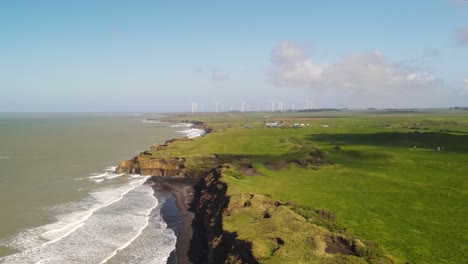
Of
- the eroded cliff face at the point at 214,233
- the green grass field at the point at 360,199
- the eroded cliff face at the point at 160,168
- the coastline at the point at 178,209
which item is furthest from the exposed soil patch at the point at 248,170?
the eroded cliff face at the point at 160,168

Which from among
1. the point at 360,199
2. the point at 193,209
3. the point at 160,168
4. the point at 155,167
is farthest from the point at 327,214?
the point at 155,167

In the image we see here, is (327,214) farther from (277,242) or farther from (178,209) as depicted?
(178,209)

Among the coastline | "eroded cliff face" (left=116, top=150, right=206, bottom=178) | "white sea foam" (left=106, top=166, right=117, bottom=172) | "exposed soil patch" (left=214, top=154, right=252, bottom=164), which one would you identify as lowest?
the coastline

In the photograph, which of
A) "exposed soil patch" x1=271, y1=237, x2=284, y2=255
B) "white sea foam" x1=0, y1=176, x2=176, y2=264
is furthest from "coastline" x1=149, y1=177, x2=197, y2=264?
"exposed soil patch" x1=271, y1=237, x2=284, y2=255

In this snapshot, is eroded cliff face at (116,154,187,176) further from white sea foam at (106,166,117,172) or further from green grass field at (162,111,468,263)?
green grass field at (162,111,468,263)

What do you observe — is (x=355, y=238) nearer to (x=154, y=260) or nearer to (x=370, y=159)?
(x=154, y=260)

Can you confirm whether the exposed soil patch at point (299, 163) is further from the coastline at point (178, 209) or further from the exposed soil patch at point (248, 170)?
the coastline at point (178, 209)
